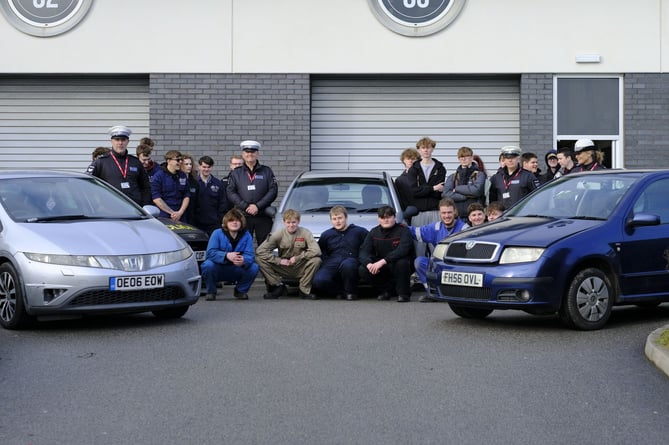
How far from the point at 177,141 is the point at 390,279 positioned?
7503mm

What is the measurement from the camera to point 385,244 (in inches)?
522

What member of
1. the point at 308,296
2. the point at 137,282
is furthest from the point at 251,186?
the point at 137,282

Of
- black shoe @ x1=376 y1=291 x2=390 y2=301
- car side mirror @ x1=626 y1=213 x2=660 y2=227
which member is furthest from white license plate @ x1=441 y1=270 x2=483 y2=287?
black shoe @ x1=376 y1=291 x2=390 y2=301

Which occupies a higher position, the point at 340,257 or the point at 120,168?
the point at 120,168

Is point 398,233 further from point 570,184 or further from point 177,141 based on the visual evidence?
point 177,141

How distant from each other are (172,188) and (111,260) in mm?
5172

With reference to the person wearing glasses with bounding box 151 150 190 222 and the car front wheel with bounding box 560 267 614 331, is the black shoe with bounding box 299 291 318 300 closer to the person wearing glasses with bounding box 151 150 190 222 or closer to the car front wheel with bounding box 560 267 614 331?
the person wearing glasses with bounding box 151 150 190 222

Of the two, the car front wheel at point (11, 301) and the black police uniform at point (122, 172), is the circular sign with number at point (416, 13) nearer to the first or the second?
the black police uniform at point (122, 172)

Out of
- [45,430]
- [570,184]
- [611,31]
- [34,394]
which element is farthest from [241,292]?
[611,31]

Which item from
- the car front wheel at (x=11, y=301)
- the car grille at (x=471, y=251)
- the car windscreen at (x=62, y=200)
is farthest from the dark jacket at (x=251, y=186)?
the car front wheel at (x=11, y=301)

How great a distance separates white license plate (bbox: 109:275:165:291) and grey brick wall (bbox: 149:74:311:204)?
30.9ft

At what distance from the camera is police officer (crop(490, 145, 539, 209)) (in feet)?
47.8

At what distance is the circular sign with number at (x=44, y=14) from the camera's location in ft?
63.9

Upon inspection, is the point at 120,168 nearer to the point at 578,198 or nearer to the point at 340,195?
the point at 340,195
